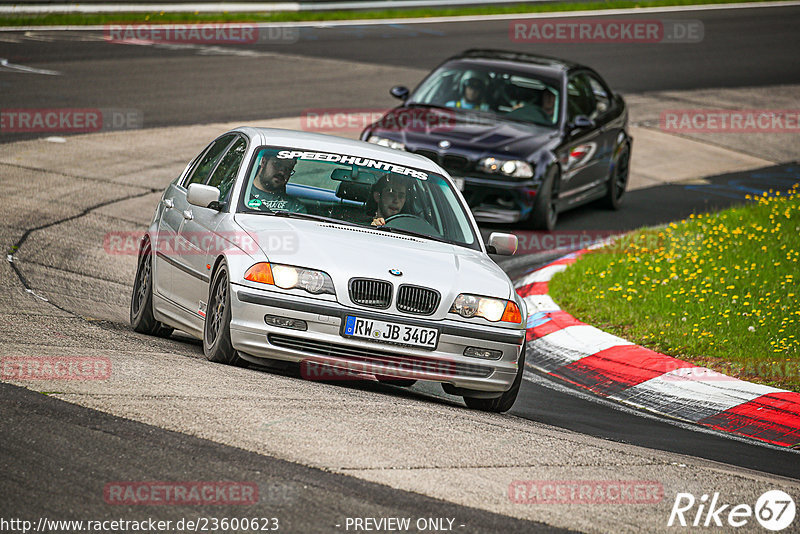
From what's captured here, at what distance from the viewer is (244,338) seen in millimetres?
6969

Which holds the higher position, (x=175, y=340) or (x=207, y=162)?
(x=207, y=162)

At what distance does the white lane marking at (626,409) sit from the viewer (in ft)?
24.8

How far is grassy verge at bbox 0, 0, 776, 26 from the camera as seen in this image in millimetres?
25875

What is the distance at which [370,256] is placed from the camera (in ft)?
23.5

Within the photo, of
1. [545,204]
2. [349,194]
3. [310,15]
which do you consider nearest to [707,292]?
[545,204]

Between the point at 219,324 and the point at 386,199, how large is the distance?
1.51 m

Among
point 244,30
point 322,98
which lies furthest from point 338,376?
point 244,30

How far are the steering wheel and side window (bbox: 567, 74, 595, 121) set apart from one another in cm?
685

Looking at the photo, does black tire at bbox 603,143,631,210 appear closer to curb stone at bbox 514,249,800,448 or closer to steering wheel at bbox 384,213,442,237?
curb stone at bbox 514,249,800,448

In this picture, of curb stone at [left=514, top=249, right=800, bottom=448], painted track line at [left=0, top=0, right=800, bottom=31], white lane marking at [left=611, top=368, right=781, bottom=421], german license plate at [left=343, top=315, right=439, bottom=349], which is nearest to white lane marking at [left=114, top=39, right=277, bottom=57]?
painted track line at [left=0, top=0, right=800, bottom=31]

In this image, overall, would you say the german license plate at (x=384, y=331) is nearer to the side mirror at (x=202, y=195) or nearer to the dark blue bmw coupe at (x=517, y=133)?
the side mirror at (x=202, y=195)

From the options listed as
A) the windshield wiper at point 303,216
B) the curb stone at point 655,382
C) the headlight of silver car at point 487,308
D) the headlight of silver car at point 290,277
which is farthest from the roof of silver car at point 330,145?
the curb stone at point 655,382

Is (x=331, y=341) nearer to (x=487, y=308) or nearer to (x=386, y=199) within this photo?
(x=487, y=308)

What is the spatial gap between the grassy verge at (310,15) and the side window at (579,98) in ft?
45.9
